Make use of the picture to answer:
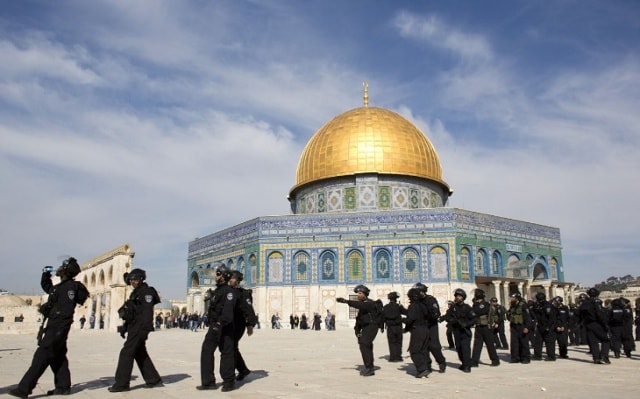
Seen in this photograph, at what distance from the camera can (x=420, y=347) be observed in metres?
8.34

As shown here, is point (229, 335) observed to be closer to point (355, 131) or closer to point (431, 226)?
point (431, 226)

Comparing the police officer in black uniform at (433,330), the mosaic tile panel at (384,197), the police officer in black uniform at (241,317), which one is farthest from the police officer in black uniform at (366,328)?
the mosaic tile panel at (384,197)

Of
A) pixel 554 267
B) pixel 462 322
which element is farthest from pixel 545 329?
pixel 554 267

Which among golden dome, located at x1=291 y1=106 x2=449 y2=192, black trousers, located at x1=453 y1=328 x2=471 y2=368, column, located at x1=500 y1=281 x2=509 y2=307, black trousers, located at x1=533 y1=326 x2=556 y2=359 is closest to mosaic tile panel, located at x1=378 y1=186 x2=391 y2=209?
golden dome, located at x1=291 y1=106 x2=449 y2=192

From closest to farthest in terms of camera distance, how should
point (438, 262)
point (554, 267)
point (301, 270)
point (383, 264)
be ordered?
point (438, 262)
point (383, 264)
point (301, 270)
point (554, 267)

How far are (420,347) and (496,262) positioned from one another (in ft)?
88.1

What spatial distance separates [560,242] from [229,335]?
35.3 meters

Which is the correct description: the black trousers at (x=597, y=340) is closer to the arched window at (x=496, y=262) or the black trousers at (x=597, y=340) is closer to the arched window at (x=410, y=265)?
the arched window at (x=410, y=265)

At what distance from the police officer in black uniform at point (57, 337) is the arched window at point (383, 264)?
2584 cm

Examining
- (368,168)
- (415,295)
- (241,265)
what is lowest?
(415,295)

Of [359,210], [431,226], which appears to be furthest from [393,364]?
[359,210]

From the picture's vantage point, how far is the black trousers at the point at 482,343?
9.82m

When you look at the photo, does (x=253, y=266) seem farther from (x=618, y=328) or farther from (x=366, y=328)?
(x=366, y=328)

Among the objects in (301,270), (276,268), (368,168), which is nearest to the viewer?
(301,270)
